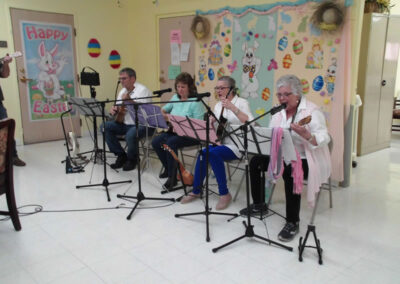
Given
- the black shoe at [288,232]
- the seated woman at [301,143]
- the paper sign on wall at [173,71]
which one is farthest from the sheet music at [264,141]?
the paper sign on wall at [173,71]

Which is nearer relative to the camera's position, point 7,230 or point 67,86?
point 7,230

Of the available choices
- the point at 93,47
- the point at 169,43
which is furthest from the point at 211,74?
the point at 93,47

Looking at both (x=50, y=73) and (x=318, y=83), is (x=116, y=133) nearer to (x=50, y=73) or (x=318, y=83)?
(x=50, y=73)

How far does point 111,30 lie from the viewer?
5805 millimetres

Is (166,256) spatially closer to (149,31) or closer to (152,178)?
(152,178)

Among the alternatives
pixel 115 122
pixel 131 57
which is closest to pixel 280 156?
pixel 115 122

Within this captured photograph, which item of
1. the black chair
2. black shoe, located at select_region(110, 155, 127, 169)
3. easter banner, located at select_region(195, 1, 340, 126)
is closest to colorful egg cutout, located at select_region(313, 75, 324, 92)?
easter banner, located at select_region(195, 1, 340, 126)

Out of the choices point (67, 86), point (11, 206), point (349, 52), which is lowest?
point (11, 206)

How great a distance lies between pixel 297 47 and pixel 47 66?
3593 mm

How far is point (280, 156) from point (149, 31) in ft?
12.7

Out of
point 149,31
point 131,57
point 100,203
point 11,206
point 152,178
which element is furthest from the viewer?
point 131,57

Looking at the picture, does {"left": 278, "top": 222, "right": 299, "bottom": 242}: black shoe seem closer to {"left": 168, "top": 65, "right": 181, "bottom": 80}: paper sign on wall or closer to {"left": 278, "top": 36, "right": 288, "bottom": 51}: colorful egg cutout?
{"left": 278, "top": 36, "right": 288, "bottom": 51}: colorful egg cutout

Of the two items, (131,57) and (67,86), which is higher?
(131,57)

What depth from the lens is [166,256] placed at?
2.21 meters
